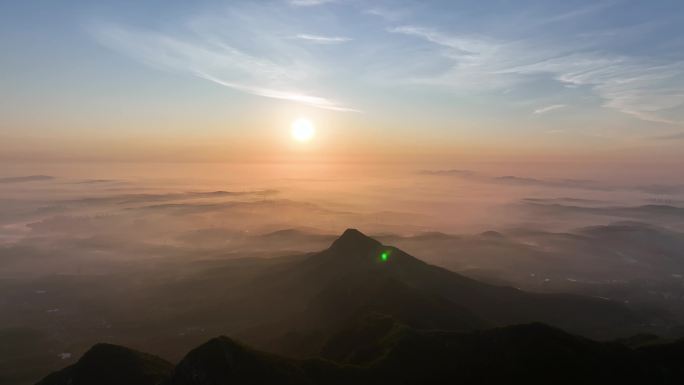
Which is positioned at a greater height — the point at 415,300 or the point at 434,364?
Result: the point at 434,364

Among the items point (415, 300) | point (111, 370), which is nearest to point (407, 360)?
point (415, 300)

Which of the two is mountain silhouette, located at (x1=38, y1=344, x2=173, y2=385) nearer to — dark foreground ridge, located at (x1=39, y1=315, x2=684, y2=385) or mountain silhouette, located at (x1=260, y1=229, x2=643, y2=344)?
dark foreground ridge, located at (x1=39, y1=315, x2=684, y2=385)

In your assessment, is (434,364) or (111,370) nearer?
(434,364)

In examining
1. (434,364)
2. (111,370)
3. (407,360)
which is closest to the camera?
(434,364)

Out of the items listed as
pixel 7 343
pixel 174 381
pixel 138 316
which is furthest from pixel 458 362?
pixel 7 343

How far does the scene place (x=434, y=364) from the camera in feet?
291

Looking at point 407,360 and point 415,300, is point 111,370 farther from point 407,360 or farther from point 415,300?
point 415,300

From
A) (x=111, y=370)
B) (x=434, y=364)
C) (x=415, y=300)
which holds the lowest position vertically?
(x=111, y=370)

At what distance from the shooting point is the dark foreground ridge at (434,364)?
8044 centimetres

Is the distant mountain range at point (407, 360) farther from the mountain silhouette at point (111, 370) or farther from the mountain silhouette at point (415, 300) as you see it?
the mountain silhouette at point (415, 300)

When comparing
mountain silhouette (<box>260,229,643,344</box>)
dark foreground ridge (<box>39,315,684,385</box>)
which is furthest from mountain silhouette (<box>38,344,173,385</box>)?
mountain silhouette (<box>260,229,643,344</box>)

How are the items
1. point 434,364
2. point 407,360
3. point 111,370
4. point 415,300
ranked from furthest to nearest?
point 415,300, point 111,370, point 407,360, point 434,364

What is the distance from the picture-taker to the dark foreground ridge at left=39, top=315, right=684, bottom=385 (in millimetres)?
80438

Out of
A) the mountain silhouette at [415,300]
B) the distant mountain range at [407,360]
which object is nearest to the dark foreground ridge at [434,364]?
the distant mountain range at [407,360]
